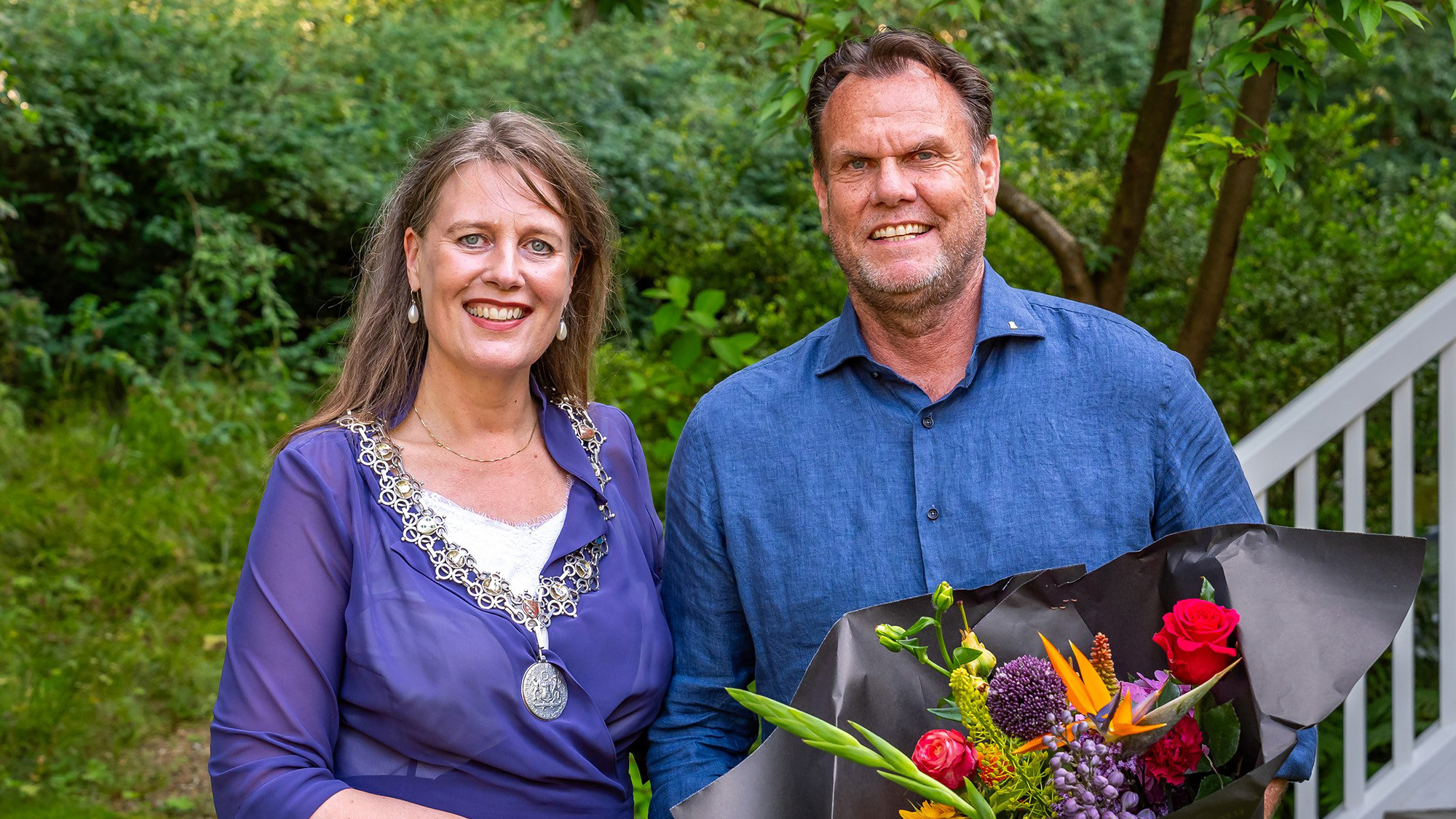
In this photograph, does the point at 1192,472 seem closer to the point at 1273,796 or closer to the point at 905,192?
the point at 1273,796

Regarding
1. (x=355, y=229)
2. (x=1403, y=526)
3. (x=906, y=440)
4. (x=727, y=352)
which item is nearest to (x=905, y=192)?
(x=906, y=440)

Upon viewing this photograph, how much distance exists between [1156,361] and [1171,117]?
1.78 m

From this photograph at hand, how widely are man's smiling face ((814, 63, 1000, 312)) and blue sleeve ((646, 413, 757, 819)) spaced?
420 mm

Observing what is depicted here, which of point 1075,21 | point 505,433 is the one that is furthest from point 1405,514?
point 1075,21

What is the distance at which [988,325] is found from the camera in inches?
79.9

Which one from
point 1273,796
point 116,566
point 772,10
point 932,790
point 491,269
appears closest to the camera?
point 932,790

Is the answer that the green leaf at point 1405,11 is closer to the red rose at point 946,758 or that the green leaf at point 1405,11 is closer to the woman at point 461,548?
the woman at point 461,548

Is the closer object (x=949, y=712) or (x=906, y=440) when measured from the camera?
(x=949, y=712)

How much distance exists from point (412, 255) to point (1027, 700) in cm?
143

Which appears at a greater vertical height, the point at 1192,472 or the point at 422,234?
the point at 422,234

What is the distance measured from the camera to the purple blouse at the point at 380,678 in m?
1.83

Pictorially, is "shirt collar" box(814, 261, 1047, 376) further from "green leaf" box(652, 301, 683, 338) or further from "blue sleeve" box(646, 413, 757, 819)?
"green leaf" box(652, 301, 683, 338)

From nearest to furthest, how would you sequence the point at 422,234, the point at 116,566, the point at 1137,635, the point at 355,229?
the point at 1137,635 < the point at 422,234 < the point at 116,566 < the point at 355,229

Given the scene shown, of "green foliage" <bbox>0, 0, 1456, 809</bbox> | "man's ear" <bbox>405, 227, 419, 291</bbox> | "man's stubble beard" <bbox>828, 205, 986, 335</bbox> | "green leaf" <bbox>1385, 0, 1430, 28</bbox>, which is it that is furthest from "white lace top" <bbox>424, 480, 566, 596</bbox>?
"green leaf" <bbox>1385, 0, 1430, 28</bbox>
